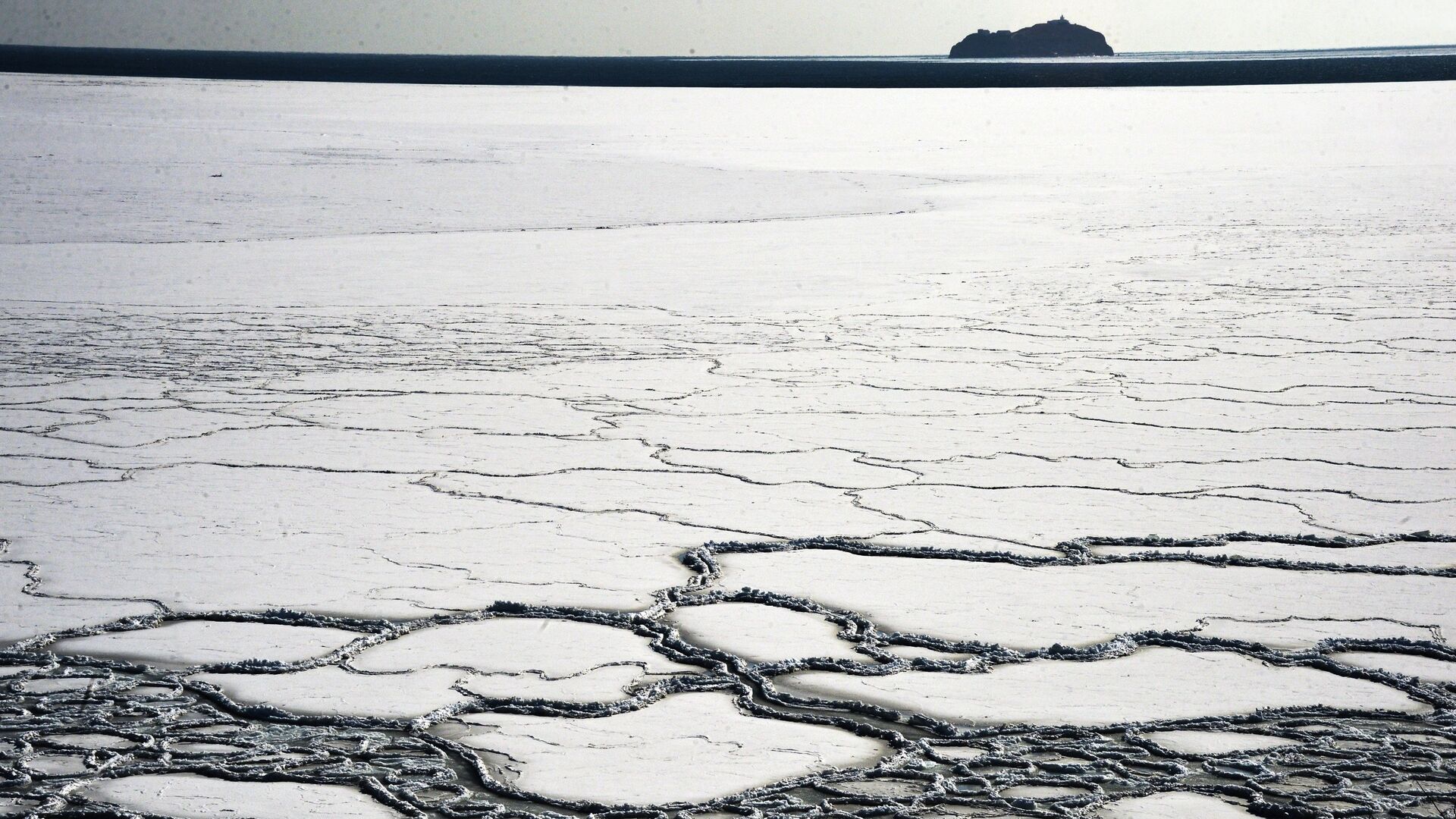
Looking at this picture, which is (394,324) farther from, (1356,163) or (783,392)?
(1356,163)

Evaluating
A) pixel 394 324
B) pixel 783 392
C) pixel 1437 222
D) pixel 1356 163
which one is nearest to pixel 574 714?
pixel 783 392

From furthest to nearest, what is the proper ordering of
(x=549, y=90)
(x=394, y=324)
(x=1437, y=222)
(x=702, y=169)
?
(x=549, y=90) < (x=702, y=169) < (x=1437, y=222) < (x=394, y=324)

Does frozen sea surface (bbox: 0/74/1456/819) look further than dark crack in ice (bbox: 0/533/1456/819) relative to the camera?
Yes

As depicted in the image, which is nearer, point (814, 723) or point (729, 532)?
point (814, 723)

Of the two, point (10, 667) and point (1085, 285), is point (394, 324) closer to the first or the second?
point (1085, 285)

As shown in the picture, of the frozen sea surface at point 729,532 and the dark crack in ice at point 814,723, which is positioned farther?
the frozen sea surface at point 729,532

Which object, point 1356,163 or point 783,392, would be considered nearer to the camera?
point 783,392

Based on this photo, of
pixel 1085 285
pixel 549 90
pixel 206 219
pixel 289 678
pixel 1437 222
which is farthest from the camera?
pixel 549 90
